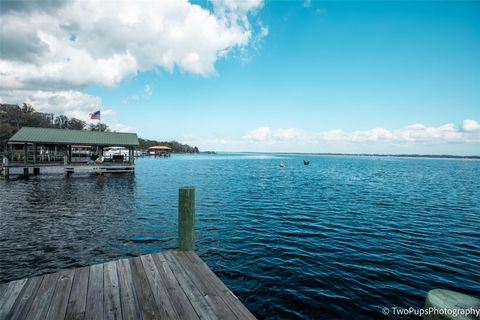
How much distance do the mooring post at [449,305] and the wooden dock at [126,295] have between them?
7.03ft

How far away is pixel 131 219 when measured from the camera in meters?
11.6

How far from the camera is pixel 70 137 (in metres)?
28.4

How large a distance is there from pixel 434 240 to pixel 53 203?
20.8 metres

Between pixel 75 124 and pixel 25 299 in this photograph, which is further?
pixel 75 124

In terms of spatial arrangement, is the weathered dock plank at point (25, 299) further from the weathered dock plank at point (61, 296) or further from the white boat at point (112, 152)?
the white boat at point (112, 152)

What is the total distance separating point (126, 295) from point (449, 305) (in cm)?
392

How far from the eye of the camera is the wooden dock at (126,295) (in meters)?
3.05

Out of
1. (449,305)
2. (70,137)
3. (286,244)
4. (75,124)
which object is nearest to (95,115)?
(70,137)

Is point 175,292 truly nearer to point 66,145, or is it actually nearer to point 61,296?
point 61,296

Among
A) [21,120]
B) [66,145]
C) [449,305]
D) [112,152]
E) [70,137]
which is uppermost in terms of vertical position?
[21,120]

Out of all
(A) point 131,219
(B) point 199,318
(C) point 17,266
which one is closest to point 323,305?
(B) point 199,318

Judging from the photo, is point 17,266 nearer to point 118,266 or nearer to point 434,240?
point 118,266

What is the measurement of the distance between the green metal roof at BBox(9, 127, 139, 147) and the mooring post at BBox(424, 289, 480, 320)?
111 ft

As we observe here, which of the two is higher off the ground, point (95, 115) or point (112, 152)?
point (95, 115)
